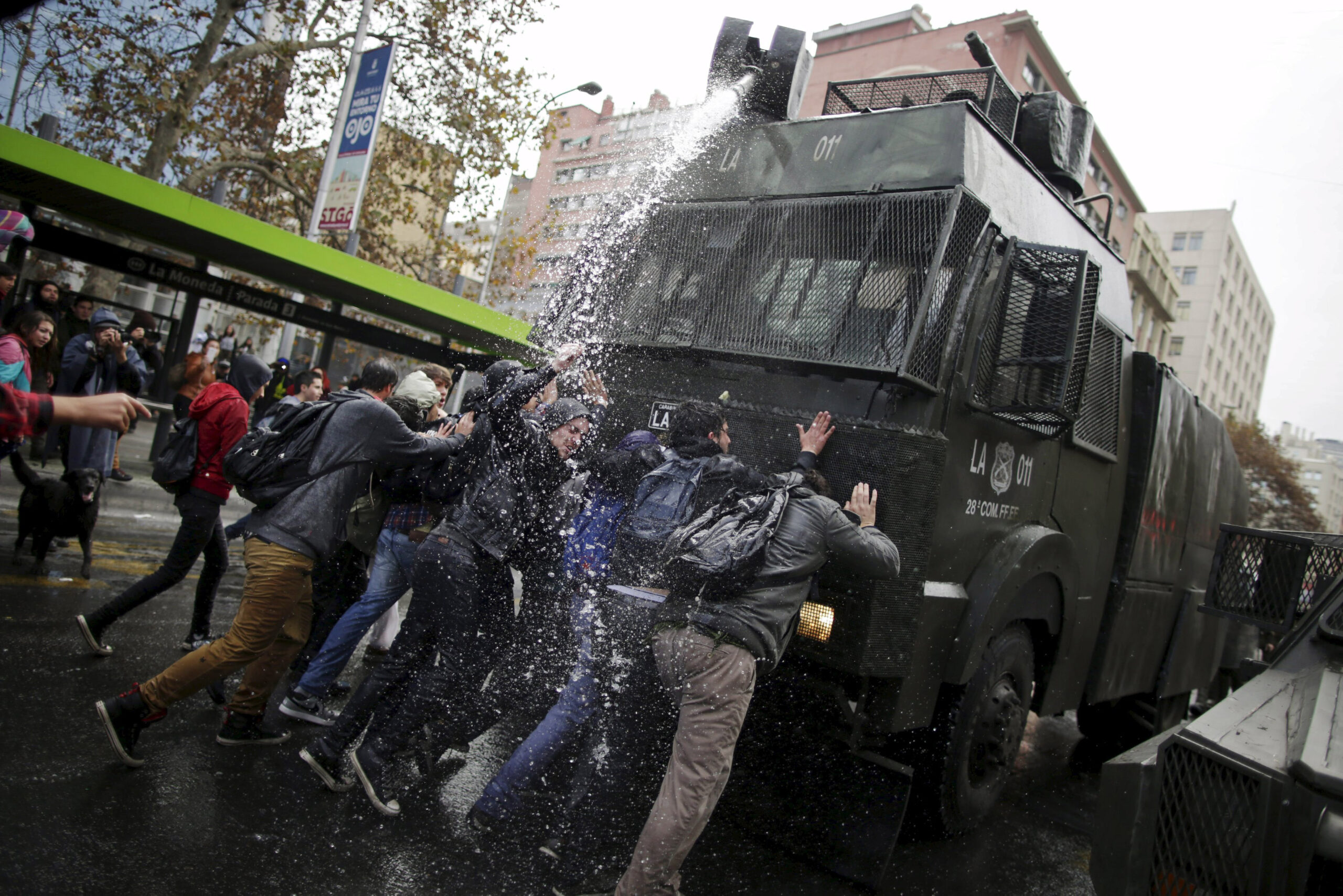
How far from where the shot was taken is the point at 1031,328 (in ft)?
12.1

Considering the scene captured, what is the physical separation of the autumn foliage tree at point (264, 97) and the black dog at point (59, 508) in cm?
795

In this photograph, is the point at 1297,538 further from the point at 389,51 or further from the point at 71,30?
the point at 71,30

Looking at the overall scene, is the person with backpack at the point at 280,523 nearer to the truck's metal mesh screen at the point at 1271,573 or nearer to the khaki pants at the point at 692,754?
the khaki pants at the point at 692,754

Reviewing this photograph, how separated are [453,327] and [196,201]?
3.74m

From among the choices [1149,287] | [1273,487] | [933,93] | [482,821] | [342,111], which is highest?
[1149,287]

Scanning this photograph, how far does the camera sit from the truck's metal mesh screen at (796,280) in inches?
141

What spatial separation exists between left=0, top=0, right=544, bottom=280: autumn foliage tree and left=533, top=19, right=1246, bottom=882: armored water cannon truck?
36.1 feet

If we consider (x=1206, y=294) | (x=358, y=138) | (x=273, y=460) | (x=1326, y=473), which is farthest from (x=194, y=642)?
(x=1326, y=473)

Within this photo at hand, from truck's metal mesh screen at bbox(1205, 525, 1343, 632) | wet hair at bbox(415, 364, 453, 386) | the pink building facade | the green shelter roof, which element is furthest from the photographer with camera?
the pink building facade

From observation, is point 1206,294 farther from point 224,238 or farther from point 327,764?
point 327,764

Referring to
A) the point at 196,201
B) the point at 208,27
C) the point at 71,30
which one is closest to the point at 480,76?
the point at 208,27

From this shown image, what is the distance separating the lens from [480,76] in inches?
661

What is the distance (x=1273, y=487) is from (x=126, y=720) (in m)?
50.1

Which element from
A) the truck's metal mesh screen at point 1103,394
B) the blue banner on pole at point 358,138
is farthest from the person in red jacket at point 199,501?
the blue banner on pole at point 358,138
